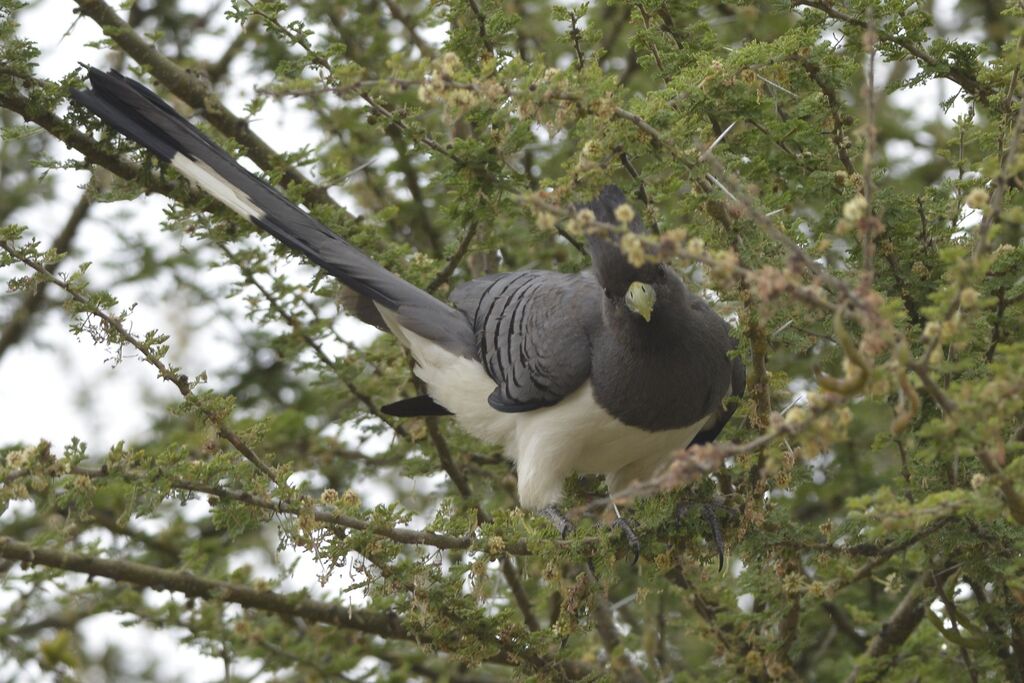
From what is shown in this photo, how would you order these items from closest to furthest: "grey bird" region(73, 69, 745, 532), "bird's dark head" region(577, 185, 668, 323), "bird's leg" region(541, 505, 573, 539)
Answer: "bird's dark head" region(577, 185, 668, 323), "grey bird" region(73, 69, 745, 532), "bird's leg" region(541, 505, 573, 539)

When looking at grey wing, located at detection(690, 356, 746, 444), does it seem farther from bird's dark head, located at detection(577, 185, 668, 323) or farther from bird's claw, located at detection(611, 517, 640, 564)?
bird's claw, located at detection(611, 517, 640, 564)

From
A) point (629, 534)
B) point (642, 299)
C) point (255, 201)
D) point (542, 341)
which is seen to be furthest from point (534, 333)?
point (255, 201)

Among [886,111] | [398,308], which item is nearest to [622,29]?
→ [886,111]

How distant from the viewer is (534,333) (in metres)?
4.05

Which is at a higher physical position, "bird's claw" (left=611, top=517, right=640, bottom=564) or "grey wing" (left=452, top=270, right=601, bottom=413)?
"grey wing" (left=452, top=270, right=601, bottom=413)

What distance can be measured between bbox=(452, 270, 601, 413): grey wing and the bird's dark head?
0.75 ft

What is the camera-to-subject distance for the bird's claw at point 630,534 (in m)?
3.46

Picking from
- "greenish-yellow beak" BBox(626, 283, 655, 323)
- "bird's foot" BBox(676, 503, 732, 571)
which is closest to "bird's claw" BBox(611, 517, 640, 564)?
"bird's foot" BBox(676, 503, 732, 571)

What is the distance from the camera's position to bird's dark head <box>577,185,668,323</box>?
342 centimetres

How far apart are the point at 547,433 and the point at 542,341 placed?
0.29 meters

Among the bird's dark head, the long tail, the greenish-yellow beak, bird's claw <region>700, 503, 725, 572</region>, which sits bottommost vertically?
bird's claw <region>700, 503, 725, 572</region>

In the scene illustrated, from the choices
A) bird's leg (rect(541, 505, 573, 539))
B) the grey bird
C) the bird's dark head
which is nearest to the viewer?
the bird's dark head

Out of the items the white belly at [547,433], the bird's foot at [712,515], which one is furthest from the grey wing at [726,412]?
the bird's foot at [712,515]

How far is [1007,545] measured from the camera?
2969 mm
